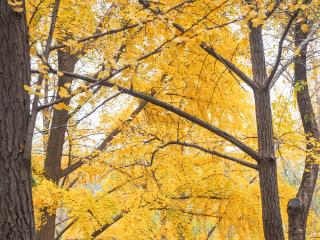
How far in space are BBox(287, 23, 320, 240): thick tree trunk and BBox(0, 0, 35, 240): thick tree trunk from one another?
2689 millimetres

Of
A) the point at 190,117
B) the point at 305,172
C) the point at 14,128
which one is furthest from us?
the point at 305,172

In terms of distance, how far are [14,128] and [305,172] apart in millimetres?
4495

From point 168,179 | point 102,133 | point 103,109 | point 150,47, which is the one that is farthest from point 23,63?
point 103,109

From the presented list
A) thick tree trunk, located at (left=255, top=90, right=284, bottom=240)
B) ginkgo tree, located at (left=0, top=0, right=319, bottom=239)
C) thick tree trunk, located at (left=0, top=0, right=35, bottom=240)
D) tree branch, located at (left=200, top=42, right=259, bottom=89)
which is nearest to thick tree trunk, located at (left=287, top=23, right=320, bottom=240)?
ginkgo tree, located at (left=0, top=0, right=319, bottom=239)

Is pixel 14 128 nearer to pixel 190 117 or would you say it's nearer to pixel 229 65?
pixel 190 117

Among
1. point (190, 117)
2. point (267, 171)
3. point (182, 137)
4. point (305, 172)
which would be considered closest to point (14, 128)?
point (190, 117)

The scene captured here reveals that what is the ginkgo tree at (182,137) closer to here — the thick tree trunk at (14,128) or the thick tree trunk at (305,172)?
the thick tree trunk at (305,172)

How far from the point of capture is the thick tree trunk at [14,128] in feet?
7.78

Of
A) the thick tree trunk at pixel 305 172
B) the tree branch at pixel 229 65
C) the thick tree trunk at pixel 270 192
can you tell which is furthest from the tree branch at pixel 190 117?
the thick tree trunk at pixel 305 172

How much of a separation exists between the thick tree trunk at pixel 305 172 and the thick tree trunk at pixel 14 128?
269cm

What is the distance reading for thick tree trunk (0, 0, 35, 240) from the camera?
2.37 meters

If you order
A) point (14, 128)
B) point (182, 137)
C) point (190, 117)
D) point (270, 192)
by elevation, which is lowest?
point (270, 192)

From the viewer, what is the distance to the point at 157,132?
18.5ft

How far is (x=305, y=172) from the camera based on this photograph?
5.77 metres
